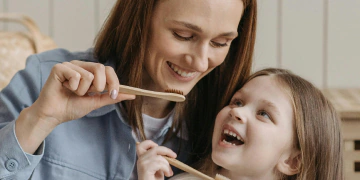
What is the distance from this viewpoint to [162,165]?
1.13 metres

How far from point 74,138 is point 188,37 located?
344mm

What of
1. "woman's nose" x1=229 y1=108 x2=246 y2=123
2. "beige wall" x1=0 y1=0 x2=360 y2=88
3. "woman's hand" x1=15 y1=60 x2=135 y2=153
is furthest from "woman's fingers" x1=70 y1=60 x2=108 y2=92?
"beige wall" x1=0 y1=0 x2=360 y2=88

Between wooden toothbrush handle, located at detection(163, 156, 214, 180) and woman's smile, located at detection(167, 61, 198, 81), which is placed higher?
woman's smile, located at detection(167, 61, 198, 81)

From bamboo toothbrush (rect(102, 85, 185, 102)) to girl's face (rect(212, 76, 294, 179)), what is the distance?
148 mm

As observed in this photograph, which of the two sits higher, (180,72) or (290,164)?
(180,72)

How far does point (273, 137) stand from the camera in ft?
3.82

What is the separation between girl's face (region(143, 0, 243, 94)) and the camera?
1.09 metres

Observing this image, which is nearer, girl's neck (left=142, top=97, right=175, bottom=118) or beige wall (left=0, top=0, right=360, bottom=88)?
girl's neck (left=142, top=97, right=175, bottom=118)

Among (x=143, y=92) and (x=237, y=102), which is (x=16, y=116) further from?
(x=237, y=102)

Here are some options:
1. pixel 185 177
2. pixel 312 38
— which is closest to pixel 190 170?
pixel 185 177

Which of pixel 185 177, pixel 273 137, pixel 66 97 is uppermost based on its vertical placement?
pixel 66 97

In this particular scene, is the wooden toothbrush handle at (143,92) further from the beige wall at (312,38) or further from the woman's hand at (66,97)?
the beige wall at (312,38)

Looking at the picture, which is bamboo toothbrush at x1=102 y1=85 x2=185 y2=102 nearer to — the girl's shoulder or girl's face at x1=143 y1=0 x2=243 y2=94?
girl's face at x1=143 y1=0 x2=243 y2=94

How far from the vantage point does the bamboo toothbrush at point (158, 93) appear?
101 centimetres
